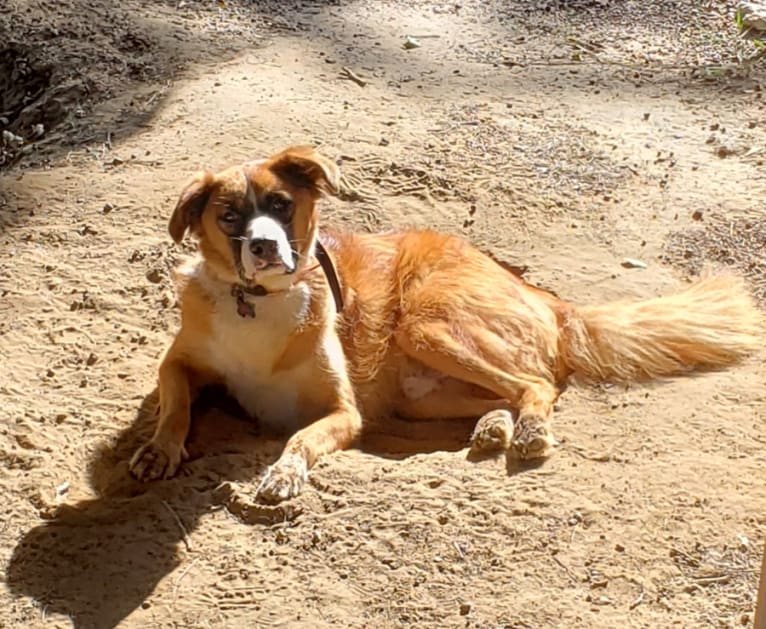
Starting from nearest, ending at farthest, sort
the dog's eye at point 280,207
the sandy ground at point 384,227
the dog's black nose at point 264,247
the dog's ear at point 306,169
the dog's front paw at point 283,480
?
the sandy ground at point 384,227, the dog's front paw at point 283,480, the dog's black nose at point 264,247, the dog's eye at point 280,207, the dog's ear at point 306,169

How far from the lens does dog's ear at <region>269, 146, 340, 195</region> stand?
4848 millimetres

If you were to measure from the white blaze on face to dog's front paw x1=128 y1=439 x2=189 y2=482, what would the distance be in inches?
29.1

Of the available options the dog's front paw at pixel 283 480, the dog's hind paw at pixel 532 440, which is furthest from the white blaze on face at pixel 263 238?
the dog's hind paw at pixel 532 440

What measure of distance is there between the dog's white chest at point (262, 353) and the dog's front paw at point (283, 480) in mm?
555

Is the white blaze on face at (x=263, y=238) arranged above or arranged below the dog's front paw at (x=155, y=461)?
above

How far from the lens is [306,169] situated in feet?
16.0

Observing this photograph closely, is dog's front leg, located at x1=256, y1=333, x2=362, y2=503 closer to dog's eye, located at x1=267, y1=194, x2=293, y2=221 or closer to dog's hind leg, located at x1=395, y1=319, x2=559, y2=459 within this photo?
dog's hind leg, located at x1=395, y1=319, x2=559, y2=459

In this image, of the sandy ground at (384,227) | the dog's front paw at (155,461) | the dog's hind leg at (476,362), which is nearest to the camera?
the sandy ground at (384,227)

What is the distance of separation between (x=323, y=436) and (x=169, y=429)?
1.97 feet

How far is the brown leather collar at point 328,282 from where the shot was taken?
4855 millimetres

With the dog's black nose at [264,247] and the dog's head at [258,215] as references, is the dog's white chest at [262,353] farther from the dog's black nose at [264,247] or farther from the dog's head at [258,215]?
the dog's black nose at [264,247]

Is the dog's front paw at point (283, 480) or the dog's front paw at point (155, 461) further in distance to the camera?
the dog's front paw at point (155, 461)

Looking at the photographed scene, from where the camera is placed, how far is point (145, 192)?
638 cm

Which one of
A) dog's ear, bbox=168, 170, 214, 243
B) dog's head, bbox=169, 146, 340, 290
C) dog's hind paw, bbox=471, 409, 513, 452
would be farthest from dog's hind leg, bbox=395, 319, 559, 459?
dog's ear, bbox=168, 170, 214, 243
